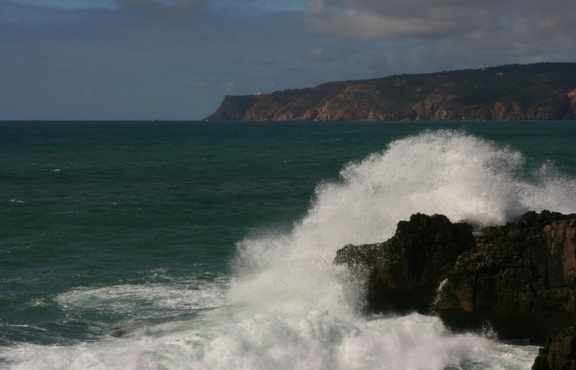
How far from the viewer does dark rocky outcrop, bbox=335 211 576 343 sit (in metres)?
13.8

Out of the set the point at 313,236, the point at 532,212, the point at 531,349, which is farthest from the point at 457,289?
the point at 313,236

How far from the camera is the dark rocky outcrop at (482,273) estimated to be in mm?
13812

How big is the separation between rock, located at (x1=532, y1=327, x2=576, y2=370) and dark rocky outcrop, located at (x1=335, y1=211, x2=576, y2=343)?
273 cm

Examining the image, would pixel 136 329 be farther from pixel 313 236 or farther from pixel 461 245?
pixel 461 245

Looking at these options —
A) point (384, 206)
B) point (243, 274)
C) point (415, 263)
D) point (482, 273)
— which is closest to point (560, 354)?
point (482, 273)

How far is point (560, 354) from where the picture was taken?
35.4ft

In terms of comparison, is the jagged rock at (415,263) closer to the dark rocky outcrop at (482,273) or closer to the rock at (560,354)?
the dark rocky outcrop at (482,273)

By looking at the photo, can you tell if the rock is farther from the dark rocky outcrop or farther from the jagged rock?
the jagged rock

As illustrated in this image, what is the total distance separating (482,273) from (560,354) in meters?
3.39

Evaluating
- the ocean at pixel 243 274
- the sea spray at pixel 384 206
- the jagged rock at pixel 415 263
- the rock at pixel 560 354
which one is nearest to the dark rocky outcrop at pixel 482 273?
the jagged rock at pixel 415 263

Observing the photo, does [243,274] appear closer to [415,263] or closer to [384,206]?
[384,206]

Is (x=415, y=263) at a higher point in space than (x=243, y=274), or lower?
higher

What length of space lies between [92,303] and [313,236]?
5.81m

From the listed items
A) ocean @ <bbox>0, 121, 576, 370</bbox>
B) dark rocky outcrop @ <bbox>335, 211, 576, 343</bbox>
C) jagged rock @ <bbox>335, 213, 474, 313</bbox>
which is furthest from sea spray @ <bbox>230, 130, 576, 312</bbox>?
dark rocky outcrop @ <bbox>335, 211, 576, 343</bbox>
